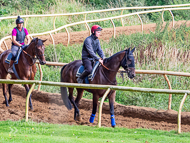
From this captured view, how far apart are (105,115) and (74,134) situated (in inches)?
124

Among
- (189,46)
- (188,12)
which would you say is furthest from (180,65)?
(188,12)

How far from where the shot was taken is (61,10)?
2208 centimetres

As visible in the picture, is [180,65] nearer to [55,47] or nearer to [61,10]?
[55,47]

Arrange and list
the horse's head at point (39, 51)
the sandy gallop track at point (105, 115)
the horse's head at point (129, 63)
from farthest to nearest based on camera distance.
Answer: the horse's head at point (39, 51)
the sandy gallop track at point (105, 115)
the horse's head at point (129, 63)

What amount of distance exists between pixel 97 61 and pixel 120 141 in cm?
332

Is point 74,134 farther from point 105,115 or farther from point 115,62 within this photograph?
point 105,115

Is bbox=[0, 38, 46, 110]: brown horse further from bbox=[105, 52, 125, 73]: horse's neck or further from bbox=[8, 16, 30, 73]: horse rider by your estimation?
bbox=[105, 52, 125, 73]: horse's neck

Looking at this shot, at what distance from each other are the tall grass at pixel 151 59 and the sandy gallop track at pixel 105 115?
77cm

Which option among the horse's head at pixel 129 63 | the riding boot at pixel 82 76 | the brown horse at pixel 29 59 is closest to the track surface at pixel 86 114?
the brown horse at pixel 29 59

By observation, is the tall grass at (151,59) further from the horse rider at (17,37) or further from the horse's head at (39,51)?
the horse's head at (39,51)

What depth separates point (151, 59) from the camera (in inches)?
512

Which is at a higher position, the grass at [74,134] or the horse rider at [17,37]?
the horse rider at [17,37]

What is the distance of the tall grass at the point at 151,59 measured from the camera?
438 inches

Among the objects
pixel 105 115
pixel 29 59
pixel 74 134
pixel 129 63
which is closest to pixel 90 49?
pixel 129 63
